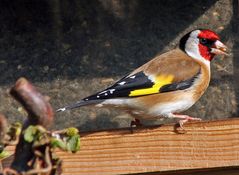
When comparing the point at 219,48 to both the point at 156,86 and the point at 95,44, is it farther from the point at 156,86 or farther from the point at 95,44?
the point at 95,44

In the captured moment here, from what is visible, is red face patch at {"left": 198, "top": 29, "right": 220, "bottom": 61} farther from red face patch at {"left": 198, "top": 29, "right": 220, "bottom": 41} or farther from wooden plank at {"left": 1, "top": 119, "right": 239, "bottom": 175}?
wooden plank at {"left": 1, "top": 119, "right": 239, "bottom": 175}

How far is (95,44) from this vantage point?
3373mm

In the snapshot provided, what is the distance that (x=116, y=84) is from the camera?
10.00 feet

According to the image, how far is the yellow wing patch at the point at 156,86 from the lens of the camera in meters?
3.04

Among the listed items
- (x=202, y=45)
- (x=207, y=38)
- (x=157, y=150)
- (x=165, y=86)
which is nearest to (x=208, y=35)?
(x=207, y=38)

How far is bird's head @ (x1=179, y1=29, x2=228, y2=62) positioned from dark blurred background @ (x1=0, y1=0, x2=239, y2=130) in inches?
2.9

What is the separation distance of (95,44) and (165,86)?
0.47 meters

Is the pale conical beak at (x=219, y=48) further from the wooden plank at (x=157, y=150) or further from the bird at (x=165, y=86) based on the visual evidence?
the wooden plank at (x=157, y=150)

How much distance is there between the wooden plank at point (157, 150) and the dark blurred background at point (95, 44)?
51 centimetres

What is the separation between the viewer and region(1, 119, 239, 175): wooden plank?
2615 mm

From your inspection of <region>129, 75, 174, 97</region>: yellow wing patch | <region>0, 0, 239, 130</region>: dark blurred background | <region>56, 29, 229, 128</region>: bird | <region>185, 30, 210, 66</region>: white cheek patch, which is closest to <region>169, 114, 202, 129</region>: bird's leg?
<region>56, 29, 229, 128</region>: bird

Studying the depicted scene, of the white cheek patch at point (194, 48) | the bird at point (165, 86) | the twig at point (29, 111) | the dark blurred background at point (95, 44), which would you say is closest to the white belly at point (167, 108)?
the bird at point (165, 86)

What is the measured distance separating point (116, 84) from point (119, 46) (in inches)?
14.5

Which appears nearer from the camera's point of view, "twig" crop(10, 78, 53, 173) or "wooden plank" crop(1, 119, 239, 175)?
"twig" crop(10, 78, 53, 173)
